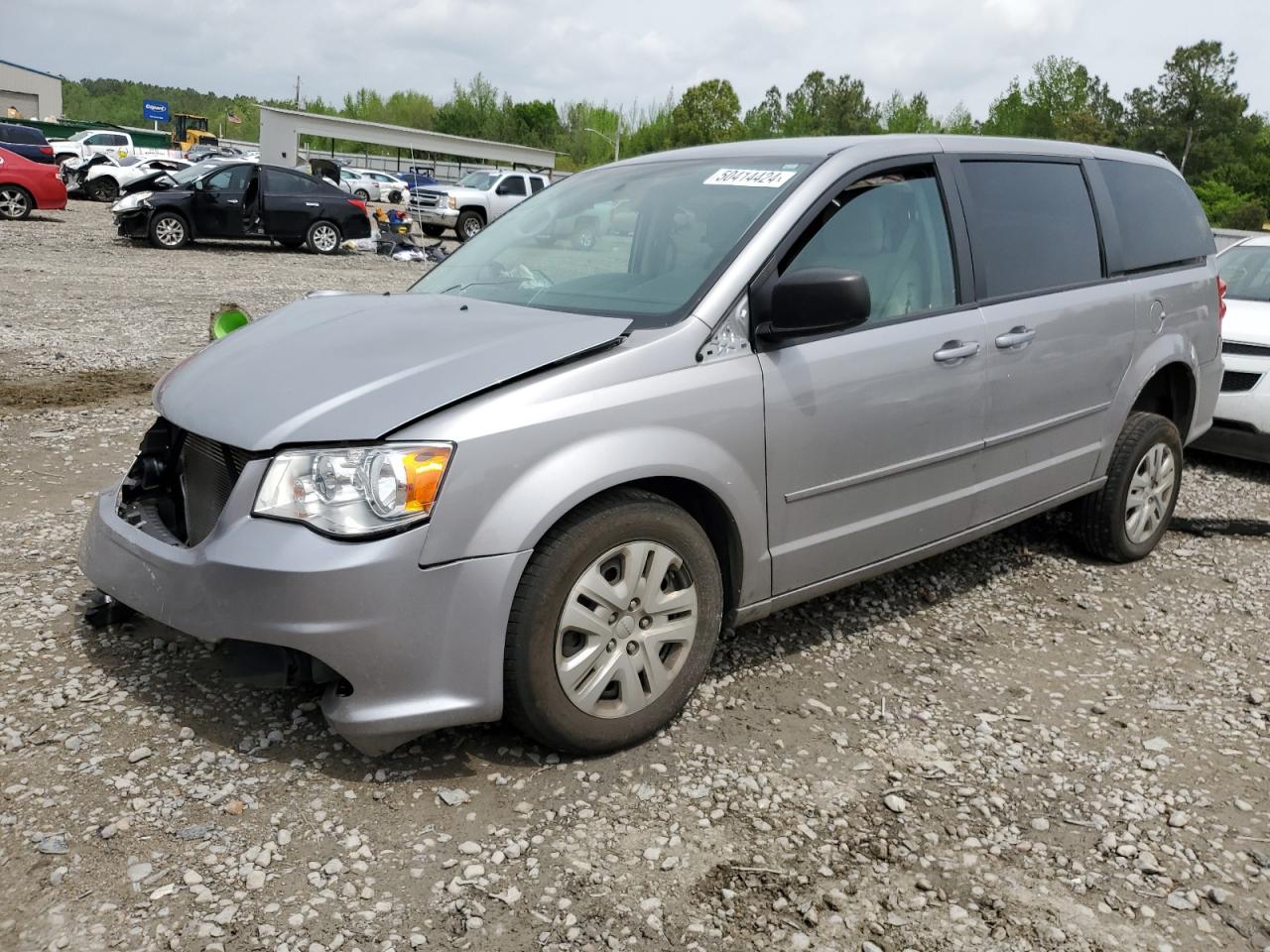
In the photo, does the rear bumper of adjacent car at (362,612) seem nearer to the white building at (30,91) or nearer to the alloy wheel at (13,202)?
the alloy wheel at (13,202)

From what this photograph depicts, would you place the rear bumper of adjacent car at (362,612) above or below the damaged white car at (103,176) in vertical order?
below

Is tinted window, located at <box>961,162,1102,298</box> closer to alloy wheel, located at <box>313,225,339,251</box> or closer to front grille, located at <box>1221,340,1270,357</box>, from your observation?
front grille, located at <box>1221,340,1270,357</box>

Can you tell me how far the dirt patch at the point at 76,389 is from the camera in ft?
23.8

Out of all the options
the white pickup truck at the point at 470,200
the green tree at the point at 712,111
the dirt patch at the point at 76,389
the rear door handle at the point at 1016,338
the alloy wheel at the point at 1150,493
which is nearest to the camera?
the rear door handle at the point at 1016,338

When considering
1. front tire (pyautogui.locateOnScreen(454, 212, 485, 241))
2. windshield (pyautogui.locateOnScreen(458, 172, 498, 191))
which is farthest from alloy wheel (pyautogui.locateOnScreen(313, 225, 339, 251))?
windshield (pyautogui.locateOnScreen(458, 172, 498, 191))

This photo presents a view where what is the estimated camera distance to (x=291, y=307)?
3871 mm

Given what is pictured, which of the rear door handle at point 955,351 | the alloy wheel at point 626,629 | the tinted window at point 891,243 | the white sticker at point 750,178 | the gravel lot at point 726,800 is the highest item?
the white sticker at point 750,178

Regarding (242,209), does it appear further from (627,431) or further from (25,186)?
(627,431)

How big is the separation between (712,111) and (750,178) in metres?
75.5

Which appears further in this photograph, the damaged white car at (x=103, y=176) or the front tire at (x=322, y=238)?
the damaged white car at (x=103, y=176)

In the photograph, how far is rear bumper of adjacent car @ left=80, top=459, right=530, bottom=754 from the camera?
2654 mm

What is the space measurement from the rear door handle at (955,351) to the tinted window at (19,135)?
32851 mm

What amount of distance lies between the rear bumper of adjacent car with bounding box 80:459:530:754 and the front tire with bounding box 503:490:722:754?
90 mm

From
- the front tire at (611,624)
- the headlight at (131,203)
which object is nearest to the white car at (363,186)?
the headlight at (131,203)
